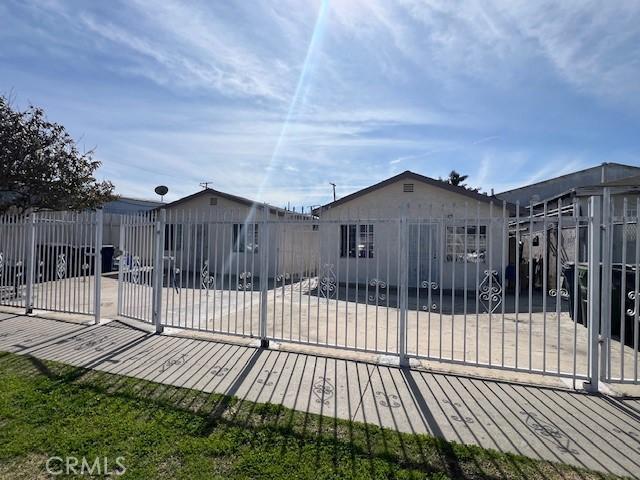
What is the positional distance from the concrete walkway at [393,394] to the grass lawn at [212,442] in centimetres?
23

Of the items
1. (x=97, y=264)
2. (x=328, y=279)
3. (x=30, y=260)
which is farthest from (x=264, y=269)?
(x=30, y=260)

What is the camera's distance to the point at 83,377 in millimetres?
4305

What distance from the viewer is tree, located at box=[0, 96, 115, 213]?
10344mm

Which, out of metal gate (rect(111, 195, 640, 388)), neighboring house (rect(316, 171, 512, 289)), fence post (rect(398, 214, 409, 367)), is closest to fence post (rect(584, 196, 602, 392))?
metal gate (rect(111, 195, 640, 388))

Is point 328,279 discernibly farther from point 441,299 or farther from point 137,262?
point 137,262

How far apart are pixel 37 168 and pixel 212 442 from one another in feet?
36.4

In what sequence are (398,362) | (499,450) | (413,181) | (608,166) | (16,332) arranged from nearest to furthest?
(499,450) < (398,362) < (16,332) < (413,181) < (608,166)

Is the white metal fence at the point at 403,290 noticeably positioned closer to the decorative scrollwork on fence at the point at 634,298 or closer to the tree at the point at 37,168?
the decorative scrollwork on fence at the point at 634,298

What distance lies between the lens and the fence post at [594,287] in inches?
161

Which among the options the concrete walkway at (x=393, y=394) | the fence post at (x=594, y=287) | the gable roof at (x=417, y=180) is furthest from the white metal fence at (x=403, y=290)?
the gable roof at (x=417, y=180)

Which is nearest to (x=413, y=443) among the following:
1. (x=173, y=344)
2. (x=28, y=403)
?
(x=28, y=403)

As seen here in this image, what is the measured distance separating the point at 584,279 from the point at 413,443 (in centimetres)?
606

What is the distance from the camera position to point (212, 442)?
3.00 metres

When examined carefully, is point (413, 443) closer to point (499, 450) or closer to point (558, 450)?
point (499, 450)
